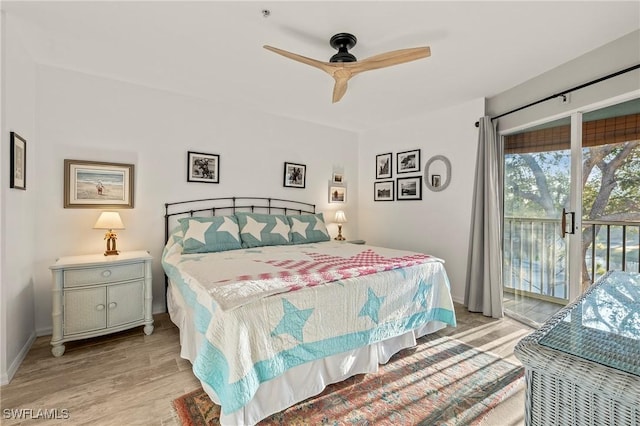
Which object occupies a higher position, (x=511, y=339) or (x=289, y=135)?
(x=289, y=135)

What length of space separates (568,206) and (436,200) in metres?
1.44

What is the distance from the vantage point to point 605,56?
2285 millimetres

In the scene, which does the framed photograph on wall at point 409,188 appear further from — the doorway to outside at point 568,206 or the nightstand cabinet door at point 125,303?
the nightstand cabinet door at point 125,303

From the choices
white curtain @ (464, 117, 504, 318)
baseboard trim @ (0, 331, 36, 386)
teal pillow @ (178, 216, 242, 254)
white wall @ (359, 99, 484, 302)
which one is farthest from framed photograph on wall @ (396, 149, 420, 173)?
baseboard trim @ (0, 331, 36, 386)

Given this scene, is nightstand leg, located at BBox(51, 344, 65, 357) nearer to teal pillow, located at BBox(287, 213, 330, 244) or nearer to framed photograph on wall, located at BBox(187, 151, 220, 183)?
framed photograph on wall, located at BBox(187, 151, 220, 183)

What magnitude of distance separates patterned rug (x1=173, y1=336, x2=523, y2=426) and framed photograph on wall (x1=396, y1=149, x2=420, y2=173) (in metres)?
2.58

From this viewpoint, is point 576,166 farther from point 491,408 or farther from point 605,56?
point 491,408

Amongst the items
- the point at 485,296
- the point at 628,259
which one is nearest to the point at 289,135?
the point at 485,296

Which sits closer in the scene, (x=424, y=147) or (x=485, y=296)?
(x=485, y=296)

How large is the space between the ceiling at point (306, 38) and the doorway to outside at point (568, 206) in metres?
0.66

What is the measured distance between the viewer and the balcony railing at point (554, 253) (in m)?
2.37

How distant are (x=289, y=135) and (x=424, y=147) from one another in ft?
6.33

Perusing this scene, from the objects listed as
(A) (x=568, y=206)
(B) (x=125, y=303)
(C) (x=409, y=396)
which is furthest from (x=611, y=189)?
(B) (x=125, y=303)

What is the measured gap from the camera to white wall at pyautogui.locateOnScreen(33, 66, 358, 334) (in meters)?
2.68
